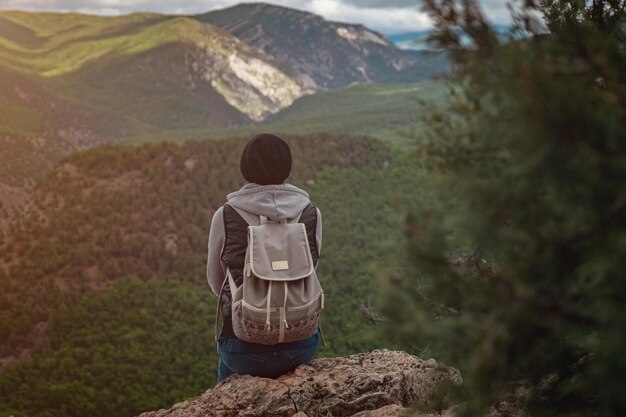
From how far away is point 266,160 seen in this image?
16.4 ft

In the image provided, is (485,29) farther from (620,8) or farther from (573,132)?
(620,8)

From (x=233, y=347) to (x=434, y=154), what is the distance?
239 centimetres

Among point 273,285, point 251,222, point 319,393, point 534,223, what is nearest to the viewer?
point 534,223

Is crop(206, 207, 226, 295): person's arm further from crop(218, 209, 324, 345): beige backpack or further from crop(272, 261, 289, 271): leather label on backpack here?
crop(272, 261, 289, 271): leather label on backpack

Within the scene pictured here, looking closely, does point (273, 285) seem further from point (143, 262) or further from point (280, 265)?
point (143, 262)

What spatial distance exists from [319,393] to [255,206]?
152 centimetres

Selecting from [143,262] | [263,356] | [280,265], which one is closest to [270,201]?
[280,265]

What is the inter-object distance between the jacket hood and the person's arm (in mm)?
157

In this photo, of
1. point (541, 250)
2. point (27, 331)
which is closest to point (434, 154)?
point (541, 250)

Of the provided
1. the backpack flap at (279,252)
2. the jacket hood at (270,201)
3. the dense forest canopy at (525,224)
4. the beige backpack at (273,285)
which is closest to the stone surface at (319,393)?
the beige backpack at (273,285)

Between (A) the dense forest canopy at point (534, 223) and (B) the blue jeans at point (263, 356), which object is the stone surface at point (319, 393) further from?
(A) the dense forest canopy at point (534, 223)

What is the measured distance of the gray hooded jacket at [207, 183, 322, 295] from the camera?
4.92 meters

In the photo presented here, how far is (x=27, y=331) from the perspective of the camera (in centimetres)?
2216

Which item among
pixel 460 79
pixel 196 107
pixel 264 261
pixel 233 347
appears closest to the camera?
pixel 460 79
